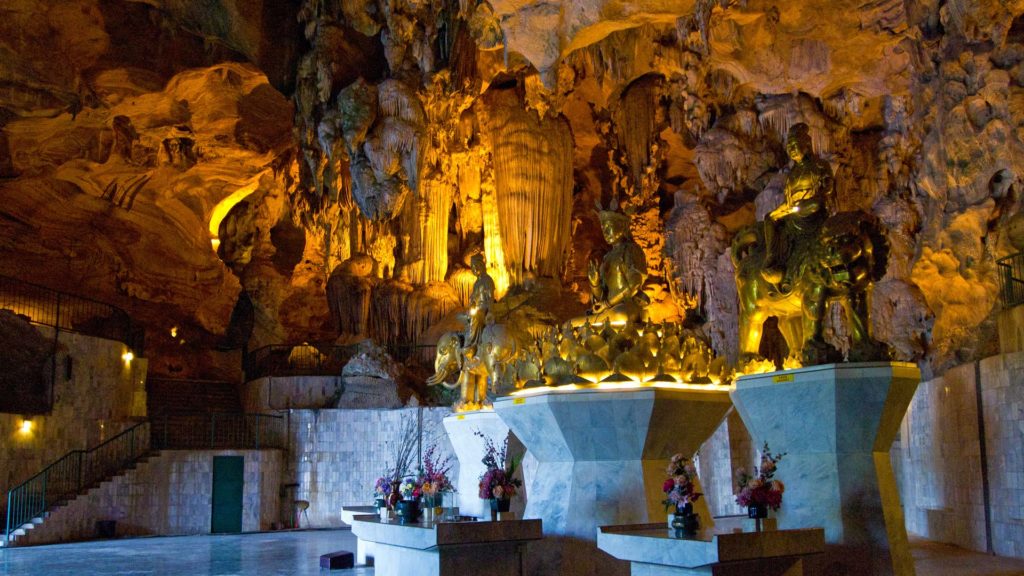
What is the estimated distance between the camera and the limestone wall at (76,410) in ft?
54.5

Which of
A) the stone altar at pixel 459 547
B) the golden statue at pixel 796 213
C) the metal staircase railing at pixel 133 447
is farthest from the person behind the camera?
the metal staircase railing at pixel 133 447

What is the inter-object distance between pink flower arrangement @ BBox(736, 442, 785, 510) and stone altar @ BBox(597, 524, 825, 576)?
13.9 inches

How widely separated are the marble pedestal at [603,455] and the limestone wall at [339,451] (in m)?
9.27

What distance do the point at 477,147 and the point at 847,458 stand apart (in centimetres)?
1704

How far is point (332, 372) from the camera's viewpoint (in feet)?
75.4

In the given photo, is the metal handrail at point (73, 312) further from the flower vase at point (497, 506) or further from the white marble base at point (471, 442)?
the flower vase at point (497, 506)

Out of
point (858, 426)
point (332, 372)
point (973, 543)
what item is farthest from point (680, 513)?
point (332, 372)

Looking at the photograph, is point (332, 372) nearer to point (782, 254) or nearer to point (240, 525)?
point (240, 525)

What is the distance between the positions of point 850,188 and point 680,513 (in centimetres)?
1358

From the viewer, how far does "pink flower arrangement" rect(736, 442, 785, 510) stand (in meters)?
7.24

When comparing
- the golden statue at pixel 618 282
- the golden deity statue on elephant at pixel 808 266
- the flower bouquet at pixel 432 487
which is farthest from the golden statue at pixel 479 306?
the golden deity statue on elephant at pixel 808 266

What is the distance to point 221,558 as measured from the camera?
12.5 metres

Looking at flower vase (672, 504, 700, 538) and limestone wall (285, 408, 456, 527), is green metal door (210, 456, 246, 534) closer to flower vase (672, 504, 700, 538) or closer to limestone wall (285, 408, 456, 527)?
limestone wall (285, 408, 456, 527)

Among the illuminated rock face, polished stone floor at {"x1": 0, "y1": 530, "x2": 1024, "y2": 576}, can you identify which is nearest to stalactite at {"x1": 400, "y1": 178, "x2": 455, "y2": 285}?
the illuminated rock face
